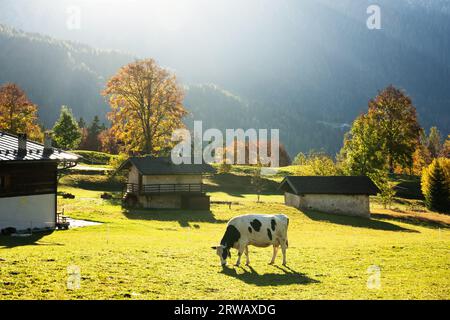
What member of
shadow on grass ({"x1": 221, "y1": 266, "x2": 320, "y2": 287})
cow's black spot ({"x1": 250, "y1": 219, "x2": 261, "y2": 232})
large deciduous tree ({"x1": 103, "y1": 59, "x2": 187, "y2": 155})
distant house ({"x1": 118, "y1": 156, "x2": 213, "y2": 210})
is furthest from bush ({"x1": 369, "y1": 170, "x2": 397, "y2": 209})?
shadow on grass ({"x1": 221, "y1": 266, "x2": 320, "y2": 287})

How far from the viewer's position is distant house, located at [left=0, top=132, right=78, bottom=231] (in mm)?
30922

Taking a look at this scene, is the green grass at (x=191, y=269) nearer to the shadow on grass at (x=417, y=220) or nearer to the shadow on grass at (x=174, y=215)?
the shadow on grass at (x=174, y=215)

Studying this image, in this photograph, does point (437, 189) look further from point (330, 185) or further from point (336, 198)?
Answer: point (336, 198)

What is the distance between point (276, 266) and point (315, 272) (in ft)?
6.35

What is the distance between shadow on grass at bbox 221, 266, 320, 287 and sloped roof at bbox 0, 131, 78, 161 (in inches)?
787

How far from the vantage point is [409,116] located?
8331 centimetres

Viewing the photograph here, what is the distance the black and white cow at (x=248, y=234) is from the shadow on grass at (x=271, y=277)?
91 centimetres

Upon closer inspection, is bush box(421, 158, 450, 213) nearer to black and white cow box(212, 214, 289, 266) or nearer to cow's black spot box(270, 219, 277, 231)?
black and white cow box(212, 214, 289, 266)

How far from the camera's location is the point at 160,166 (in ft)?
180

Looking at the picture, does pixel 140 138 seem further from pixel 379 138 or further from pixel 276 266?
pixel 276 266

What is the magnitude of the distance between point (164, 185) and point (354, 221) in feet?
76.3

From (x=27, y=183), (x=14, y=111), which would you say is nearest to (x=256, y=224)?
(x=27, y=183)
